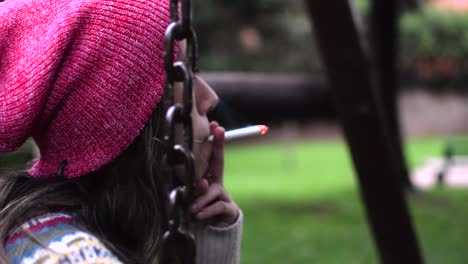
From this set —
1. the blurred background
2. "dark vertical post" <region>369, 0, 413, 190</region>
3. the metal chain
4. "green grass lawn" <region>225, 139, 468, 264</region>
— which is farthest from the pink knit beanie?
"dark vertical post" <region>369, 0, 413, 190</region>

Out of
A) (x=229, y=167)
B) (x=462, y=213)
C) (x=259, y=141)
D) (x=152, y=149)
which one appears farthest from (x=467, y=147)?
(x=152, y=149)

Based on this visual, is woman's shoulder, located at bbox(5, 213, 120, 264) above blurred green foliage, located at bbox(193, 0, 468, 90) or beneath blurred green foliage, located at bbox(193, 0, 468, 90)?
above

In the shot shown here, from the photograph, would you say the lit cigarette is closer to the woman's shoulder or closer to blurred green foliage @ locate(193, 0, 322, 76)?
the woman's shoulder

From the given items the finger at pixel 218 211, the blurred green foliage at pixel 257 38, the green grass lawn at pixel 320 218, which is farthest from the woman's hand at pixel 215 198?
the blurred green foliage at pixel 257 38

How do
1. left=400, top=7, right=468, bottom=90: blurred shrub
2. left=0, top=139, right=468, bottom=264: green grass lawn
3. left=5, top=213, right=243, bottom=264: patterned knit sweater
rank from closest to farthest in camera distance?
left=5, top=213, right=243, bottom=264: patterned knit sweater < left=0, top=139, right=468, bottom=264: green grass lawn < left=400, top=7, right=468, bottom=90: blurred shrub

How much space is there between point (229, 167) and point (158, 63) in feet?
36.3

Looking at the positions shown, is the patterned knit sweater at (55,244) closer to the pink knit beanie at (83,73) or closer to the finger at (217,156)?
the pink knit beanie at (83,73)

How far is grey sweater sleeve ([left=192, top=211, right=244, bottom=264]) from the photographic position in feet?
4.54

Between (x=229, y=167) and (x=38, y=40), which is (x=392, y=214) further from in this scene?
(x=229, y=167)

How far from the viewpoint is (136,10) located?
1197 millimetres

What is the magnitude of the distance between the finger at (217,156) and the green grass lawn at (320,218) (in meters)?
0.68

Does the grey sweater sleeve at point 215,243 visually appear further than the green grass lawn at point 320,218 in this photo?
No

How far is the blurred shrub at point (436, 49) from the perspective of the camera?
64.6ft

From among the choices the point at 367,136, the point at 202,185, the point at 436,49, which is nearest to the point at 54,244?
the point at 202,185
